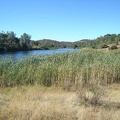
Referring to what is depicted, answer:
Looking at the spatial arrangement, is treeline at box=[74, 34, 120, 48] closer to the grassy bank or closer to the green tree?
A: the green tree

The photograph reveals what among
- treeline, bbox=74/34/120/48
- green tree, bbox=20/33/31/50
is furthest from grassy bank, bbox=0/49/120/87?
green tree, bbox=20/33/31/50

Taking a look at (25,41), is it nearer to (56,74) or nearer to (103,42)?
(103,42)

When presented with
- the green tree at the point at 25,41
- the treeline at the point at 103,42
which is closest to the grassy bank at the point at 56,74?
the treeline at the point at 103,42

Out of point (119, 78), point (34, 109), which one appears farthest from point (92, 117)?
point (119, 78)

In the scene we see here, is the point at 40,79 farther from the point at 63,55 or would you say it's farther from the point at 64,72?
the point at 63,55

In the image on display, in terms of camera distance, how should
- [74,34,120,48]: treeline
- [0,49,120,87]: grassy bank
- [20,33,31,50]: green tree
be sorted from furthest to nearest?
[20,33,31,50]: green tree < [74,34,120,48]: treeline < [0,49,120,87]: grassy bank

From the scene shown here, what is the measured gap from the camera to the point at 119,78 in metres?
12.8

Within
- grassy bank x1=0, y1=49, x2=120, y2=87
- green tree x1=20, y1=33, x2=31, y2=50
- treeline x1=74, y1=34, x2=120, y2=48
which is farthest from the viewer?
green tree x1=20, y1=33, x2=31, y2=50

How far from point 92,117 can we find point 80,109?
20.1 inches

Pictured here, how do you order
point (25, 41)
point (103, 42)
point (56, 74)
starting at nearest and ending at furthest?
point (56, 74) → point (103, 42) → point (25, 41)

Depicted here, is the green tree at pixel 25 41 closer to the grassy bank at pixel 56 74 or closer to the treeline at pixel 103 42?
the treeline at pixel 103 42

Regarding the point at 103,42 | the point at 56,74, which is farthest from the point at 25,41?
the point at 56,74

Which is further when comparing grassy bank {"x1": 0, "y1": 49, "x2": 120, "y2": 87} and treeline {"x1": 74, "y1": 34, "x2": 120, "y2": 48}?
treeline {"x1": 74, "y1": 34, "x2": 120, "y2": 48}

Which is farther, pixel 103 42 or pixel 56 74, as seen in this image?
pixel 103 42
